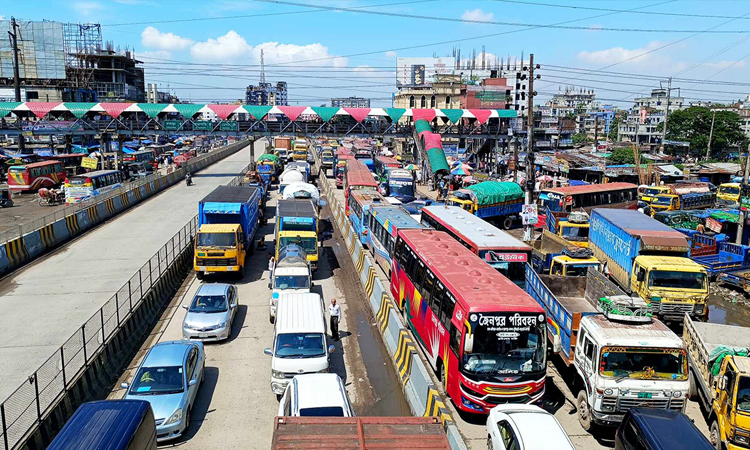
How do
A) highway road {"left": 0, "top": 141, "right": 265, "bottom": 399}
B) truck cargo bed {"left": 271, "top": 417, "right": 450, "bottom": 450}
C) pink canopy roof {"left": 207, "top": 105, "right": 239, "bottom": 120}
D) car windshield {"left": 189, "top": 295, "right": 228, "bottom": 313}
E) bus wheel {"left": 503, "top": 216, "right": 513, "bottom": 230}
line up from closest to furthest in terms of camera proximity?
1. truck cargo bed {"left": 271, "top": 417, "right": 450, "bottom": 450}
2. highway road {"left": 0, "top": 141, "right": 265, "bottom": 399}
3. car windshield {"left": 189, "top": 295, "right": 228, "bottom": 313}
4. bus wheel {"left": 503, "top": 216, "right": 513, "bottom": 230}
5. pink canopy roof {"left": 207, "top": 105, "right": 239, "bottom": 120}

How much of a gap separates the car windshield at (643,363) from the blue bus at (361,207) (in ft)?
60.5

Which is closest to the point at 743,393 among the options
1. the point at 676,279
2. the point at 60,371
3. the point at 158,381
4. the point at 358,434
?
the point at 358,434

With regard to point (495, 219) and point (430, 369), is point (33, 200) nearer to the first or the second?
point (495, 219)

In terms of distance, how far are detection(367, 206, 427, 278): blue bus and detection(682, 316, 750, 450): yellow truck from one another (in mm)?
10712

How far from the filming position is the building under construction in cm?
9619

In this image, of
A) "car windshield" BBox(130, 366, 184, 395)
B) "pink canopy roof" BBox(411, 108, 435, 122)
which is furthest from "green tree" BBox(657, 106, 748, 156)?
"car windshield" BBox(130, 366, 184, 395)

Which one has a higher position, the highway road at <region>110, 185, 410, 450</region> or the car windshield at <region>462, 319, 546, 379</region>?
the car windshield at <region>462, 319, 546, 379</region>

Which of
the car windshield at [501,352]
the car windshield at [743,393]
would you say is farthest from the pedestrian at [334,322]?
the car windshield at [743,393]

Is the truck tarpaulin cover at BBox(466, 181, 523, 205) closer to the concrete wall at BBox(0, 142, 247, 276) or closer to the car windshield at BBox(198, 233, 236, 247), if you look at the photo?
the car windshield at BBox(198, 233, 236, 247)

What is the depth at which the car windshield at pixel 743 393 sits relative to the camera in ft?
36.0

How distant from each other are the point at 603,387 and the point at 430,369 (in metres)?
5.25

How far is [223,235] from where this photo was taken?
24.1 metres

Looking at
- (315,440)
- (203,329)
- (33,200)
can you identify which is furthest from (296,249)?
(33,200)

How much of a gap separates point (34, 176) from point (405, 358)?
4645 centimetres
